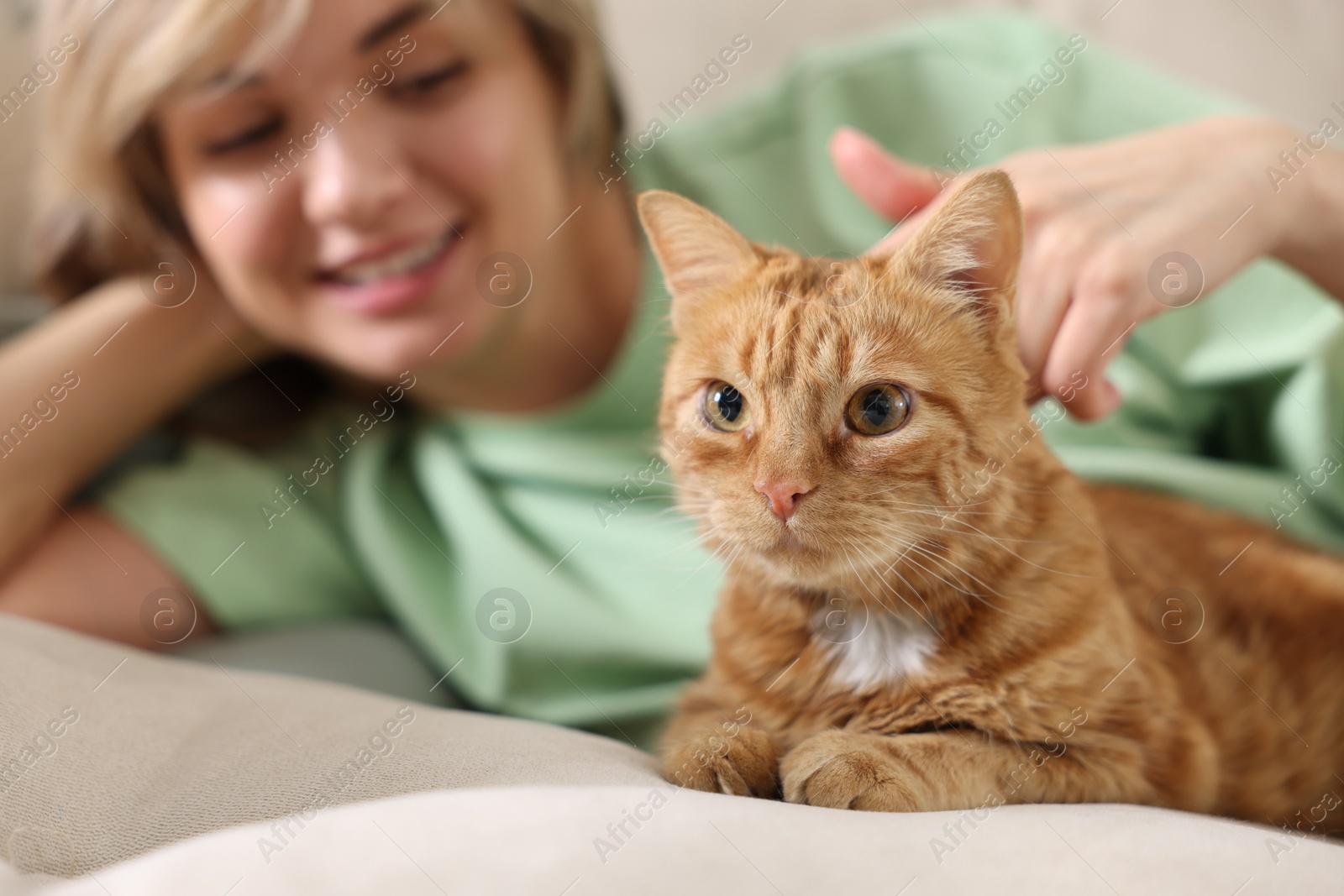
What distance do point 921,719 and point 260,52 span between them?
1.37 metres

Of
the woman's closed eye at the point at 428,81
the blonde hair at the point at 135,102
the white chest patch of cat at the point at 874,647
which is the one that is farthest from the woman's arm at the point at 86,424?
the white chest patch of cat at the point at 874,647

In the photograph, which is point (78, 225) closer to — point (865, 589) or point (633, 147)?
point (633, 147)

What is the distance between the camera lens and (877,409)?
891 mm

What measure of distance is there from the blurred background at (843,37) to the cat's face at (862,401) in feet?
4.77

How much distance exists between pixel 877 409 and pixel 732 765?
0.37 meters

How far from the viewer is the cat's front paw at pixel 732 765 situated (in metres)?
0.90

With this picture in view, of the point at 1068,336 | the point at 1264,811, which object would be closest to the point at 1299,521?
the point at 1264,811

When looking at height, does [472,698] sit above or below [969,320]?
below

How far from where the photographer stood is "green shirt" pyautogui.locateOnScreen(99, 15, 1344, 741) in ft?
5.30

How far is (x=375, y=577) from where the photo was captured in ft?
6.33

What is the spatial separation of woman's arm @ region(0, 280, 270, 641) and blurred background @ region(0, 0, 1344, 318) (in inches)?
22.5
